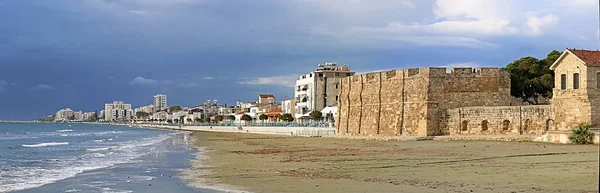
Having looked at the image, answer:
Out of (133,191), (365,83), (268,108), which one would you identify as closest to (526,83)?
(365,83)

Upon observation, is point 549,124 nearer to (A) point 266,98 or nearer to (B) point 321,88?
(B) point 321,88

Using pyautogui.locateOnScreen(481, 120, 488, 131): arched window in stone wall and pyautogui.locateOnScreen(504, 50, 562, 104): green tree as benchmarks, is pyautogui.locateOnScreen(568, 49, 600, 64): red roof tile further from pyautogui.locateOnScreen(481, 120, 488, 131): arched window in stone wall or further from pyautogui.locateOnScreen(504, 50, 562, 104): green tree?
pyautogui.locateOnScreen(504, 50, 562, 104): green tree

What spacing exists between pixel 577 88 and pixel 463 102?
9.62 metres

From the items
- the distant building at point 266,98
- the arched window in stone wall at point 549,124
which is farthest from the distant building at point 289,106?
the arched window in stone wall at point 549,124

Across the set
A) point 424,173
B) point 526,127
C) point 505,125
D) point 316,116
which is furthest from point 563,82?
point 316,116

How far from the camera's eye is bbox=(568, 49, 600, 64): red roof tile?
26.3 meters

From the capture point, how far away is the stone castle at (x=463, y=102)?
26812 millimetres

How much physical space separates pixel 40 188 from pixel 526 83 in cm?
3788

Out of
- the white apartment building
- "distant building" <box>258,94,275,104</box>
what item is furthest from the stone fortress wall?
"distant building" <box>258,94,275,104</box>

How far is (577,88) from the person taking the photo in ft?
88.7

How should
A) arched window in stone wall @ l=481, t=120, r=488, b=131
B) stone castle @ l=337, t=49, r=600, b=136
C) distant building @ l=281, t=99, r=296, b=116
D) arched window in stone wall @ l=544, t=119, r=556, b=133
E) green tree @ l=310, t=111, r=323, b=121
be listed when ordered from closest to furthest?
1. stone castle @ l=337, t=49, r=600, b=136
2. arched window in stone wall @ l=544, t=119, r=556, b=133
3. arched window in stone wall @ l=481, t=120, r=488, b=131
4. green tree @ l=310, t=111, r=323, b=121
5. distant building @ l=281, t=99, r=296, b=116

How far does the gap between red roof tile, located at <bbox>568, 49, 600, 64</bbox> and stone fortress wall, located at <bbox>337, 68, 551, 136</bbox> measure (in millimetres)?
4068

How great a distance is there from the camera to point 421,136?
3569cm

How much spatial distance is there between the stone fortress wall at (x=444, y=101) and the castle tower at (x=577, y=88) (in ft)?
7.96
